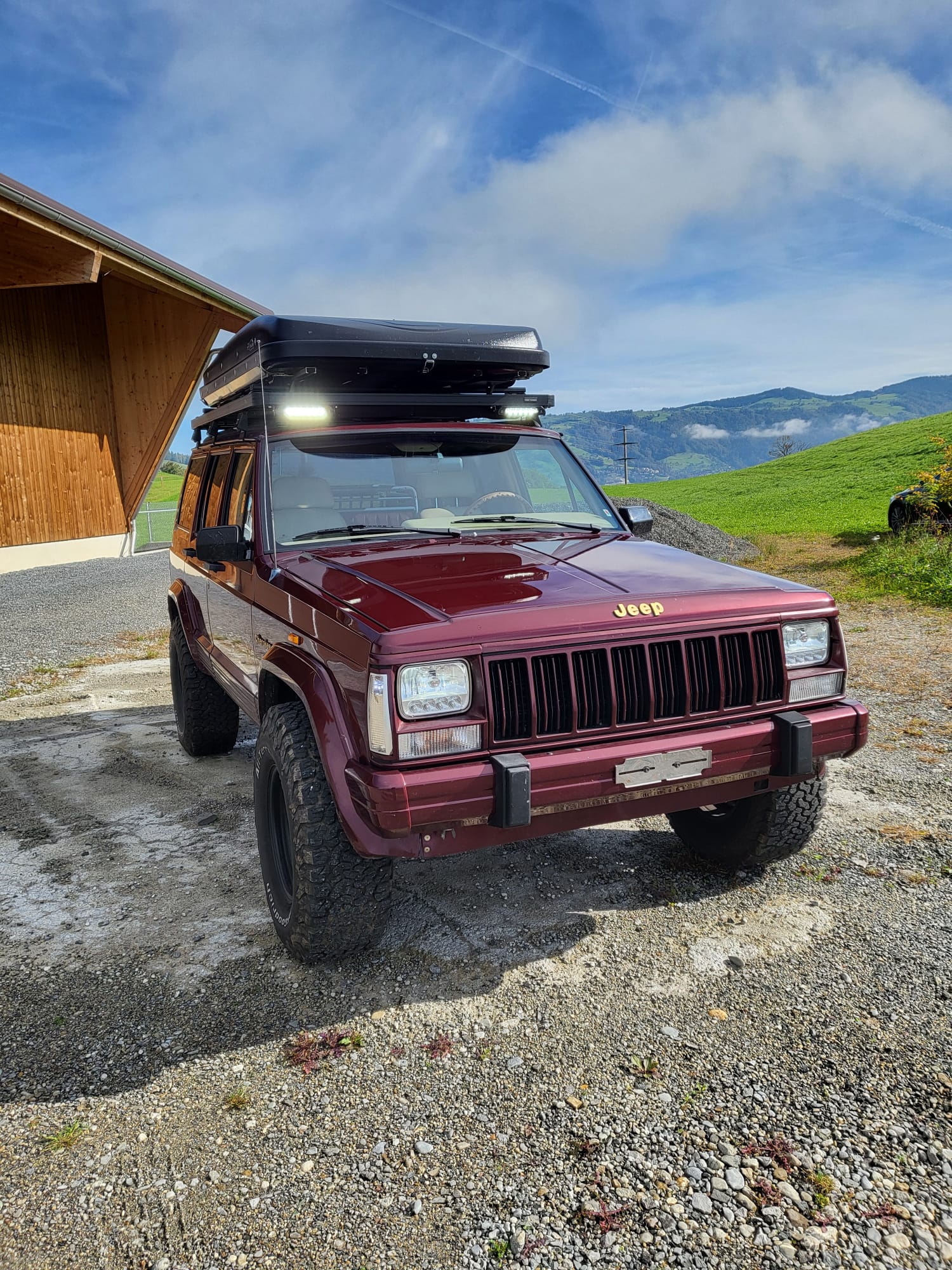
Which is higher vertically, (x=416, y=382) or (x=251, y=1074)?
(x=416, y=382)

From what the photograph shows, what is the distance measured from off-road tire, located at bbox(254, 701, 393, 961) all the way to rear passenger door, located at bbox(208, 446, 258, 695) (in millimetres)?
933

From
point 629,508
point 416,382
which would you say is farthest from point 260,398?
point 629,508

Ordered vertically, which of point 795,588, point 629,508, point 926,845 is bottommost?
point 926,845

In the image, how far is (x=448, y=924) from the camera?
12.4 ft

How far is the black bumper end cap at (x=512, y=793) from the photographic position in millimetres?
2809

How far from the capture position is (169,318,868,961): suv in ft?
9.43

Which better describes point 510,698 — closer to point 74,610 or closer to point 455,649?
point 455,649

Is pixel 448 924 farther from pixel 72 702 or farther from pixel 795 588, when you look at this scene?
pixel 72 702

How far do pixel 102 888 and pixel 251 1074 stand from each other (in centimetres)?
175

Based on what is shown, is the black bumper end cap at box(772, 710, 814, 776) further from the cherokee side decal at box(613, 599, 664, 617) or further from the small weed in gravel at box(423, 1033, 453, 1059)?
the small weed in gravel at box(423, 1033, 453, 1059)

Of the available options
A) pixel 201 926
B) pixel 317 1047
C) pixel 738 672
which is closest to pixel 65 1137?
pixel 317 1047

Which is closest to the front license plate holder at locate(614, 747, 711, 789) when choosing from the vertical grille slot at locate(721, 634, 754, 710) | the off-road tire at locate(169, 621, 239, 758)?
the vertical grille slot at locate(721, 634, 754, 710)

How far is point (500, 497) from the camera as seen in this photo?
15.3 feet

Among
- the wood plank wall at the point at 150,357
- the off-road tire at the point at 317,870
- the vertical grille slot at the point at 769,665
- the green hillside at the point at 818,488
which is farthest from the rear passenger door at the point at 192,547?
the green hillside at the point at 818,488
